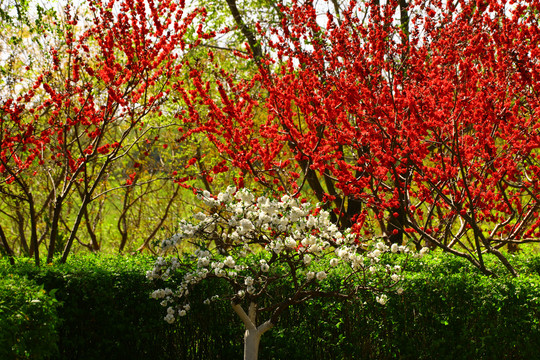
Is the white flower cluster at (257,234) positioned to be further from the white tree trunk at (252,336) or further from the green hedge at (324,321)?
the green hedge at (324,321)

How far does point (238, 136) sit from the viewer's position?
772cm

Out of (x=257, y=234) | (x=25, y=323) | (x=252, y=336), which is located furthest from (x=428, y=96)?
(x=25, y=323)

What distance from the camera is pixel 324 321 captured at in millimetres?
5211

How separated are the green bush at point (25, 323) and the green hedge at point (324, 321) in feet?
3.84

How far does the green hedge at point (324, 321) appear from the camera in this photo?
15.5 ft

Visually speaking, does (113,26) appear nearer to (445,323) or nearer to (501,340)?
(445,323)

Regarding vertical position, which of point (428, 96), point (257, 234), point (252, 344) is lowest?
point (252, 344)

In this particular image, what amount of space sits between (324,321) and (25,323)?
2.78 m

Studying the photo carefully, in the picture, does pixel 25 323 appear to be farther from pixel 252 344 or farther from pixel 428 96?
pixel 428 96

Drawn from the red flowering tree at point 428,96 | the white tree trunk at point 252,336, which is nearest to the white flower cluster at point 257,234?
the white tree trunk at point 252,336

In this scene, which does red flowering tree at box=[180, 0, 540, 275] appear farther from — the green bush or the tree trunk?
the green bush

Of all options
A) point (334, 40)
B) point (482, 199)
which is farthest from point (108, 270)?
point (482, 199)

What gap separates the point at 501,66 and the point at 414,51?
1421 millimetres

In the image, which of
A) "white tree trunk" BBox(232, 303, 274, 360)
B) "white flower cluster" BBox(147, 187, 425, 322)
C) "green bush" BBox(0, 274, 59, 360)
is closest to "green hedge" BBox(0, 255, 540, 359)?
"white tree trunk" BBox(232, 303, 274, 360)
